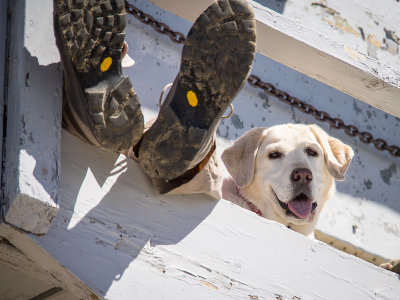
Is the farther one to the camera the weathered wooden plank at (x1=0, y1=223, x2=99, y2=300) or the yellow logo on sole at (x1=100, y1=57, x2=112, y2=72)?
the yellow logo on sole at (x1=100, y1=57, x2=112, y2=72)

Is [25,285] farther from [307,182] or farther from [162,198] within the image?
[307,182]

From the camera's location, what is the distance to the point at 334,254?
2.32 metres

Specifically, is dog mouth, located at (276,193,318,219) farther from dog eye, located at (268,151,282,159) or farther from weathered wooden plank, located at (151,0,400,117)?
weathered wooden plank, located at (151,0,400,117)

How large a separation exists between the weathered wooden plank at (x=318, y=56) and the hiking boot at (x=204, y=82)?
329 millimetres

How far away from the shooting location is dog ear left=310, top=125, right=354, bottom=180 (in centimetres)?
368

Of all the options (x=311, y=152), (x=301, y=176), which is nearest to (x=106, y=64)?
(x=301, y=176)

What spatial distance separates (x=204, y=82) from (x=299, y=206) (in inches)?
70.8

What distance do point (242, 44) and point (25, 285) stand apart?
135cm

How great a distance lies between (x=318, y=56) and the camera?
7.73 feet

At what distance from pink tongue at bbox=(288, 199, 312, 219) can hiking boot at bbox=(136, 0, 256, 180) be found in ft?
5.64

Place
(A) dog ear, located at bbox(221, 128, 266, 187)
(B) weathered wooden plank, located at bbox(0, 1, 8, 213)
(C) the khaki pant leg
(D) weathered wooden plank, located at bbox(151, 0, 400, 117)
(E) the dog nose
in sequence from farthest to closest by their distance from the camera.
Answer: (A) dog ear, located at bbox(221, 128, 266, 187) → (E) the dog nose → (D) weathered wooden plank, located at bbox(151, 0, 400, 117) → (C) the khaki pant leg → (B) weathered wooden plank, located at bbox(0, 1, 8, 213)

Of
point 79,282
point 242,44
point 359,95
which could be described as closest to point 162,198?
point 79,282

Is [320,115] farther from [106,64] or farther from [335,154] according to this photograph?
[106,64]

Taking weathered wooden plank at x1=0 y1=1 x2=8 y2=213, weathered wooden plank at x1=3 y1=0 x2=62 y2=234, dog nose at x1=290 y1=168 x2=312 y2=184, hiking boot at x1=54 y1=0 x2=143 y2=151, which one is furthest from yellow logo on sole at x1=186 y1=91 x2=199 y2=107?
dog nose at x1=290 y1=168 x2=312 y2=184
